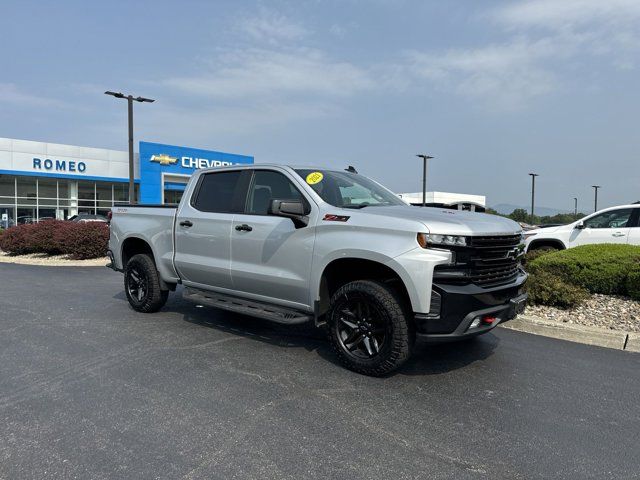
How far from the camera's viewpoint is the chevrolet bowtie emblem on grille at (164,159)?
113ft

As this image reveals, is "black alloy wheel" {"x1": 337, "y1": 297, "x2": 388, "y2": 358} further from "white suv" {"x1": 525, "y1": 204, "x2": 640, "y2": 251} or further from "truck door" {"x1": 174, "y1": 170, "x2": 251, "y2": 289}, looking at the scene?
"white suv" {"x1": 525, "y1": 204, "x2": 640, "y2": 251}

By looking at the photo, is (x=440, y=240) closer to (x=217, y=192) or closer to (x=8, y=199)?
(x=217, y=192)

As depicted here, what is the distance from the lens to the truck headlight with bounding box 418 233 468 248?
3.88 m

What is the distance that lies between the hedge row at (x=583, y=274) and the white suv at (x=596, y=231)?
2.54m

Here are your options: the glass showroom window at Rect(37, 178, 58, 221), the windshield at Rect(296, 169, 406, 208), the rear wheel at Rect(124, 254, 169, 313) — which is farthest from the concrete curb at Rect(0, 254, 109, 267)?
the glass showroom window at Rect(37, 178, 58, 221)

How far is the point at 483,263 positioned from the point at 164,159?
3396 centimetres

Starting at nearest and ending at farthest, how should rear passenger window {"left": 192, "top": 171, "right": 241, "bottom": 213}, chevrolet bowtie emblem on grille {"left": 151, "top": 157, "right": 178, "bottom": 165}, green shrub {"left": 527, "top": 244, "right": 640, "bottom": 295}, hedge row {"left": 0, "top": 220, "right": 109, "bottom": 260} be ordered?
rear passenger window {"left": 192, "top": 171, "right": 241, "bottom": 213} < green shrub {"left": 527, "top": 244, "right": 640, "bottom": 295} < hedge row {"left": 0, "top": 220, "right": 109, "bottom": 260} < chevrolet bowtie emblem on grille {"left": 151, "top": 157, "right": 178, "bottom": 165}

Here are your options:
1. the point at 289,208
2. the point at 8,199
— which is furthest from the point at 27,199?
the point at 289,208

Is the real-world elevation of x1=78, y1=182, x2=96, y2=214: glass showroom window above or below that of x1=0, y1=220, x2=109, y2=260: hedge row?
above

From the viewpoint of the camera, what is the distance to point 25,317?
6.57 m

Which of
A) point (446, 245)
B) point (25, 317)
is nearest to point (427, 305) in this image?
point (446, 245)

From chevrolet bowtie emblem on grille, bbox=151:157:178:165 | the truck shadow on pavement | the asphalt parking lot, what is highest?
chevrolet bowtie emblem on grille, bbox=151:157:178:165

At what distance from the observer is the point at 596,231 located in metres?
10.2

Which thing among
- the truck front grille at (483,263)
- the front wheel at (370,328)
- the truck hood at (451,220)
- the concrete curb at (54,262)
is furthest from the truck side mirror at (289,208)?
the concrete curb at (54,262)
